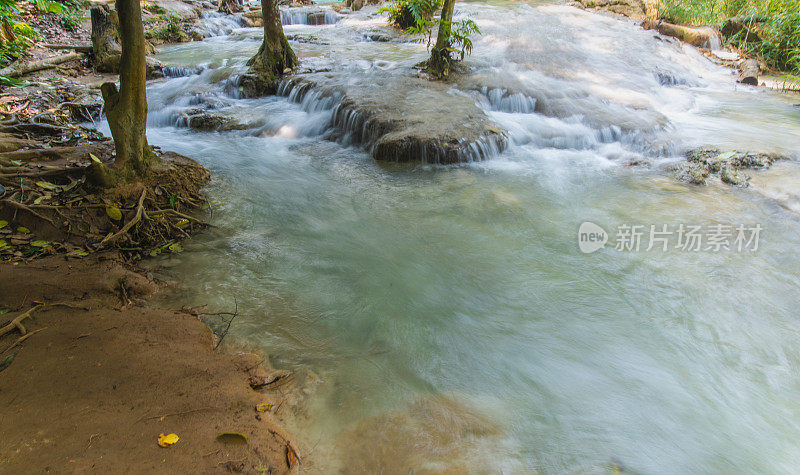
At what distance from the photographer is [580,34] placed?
13.3 m

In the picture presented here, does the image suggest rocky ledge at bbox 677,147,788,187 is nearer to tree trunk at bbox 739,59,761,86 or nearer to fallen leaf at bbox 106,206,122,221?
tree trunk at bbox 739,59,761,86

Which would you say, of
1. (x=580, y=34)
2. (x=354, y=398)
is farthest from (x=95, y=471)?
(x=580, y=34)

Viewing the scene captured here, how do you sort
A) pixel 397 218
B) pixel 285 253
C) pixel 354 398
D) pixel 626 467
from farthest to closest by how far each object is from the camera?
pixel 397 218
pixel 285 253
pixel 354 398
pixel 626 467

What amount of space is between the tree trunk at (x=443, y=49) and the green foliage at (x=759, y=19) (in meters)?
9.03

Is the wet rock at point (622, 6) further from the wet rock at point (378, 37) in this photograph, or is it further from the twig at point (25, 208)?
the twig at point (25, 208)

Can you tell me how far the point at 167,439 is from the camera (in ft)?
6.86

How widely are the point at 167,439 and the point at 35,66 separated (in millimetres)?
10542

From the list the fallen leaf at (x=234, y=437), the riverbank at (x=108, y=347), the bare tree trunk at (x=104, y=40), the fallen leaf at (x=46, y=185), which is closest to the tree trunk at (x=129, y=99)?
the riverbank at (x=108, y=347)

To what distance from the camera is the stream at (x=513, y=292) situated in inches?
105

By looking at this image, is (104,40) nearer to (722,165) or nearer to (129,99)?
(129,99)

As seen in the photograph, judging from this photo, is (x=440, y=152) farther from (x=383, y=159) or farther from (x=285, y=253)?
(x=285, y=253)

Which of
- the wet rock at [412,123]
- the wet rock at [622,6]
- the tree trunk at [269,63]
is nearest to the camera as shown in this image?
the wet rock at [412,123]

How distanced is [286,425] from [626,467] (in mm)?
2065

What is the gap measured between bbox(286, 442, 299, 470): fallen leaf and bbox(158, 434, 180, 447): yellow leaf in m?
0.56
